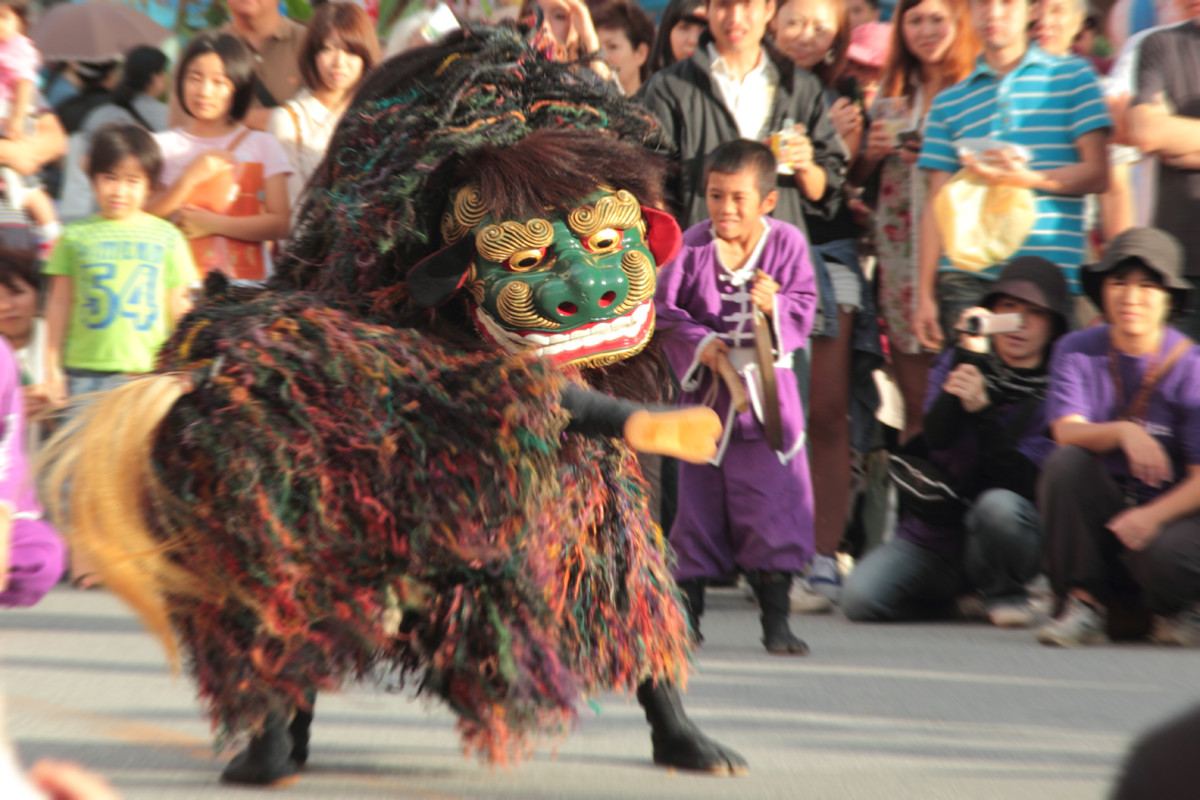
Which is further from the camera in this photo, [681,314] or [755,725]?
[681,314]

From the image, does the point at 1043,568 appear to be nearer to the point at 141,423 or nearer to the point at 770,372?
the point at 770,372

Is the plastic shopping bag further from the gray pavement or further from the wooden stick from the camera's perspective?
the gray pavement

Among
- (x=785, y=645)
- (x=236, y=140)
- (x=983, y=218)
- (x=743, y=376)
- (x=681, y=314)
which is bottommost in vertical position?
(x=785, y=645)

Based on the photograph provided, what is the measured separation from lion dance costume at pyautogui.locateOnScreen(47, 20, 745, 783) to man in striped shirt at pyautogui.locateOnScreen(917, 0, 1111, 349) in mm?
2453

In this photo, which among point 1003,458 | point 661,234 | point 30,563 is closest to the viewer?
point 661,234

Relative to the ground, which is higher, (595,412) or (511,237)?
(511,237)

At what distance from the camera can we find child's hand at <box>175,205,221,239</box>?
519cm

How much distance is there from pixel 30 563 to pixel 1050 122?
145 inches

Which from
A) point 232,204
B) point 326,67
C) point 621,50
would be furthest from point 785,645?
point 621,50

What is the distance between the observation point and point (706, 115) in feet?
16.9

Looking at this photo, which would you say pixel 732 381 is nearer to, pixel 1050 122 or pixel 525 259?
pixel 525 259

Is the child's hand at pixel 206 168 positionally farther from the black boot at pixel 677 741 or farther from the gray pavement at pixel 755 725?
the black boot at pixel 677 741

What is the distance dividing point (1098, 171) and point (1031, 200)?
0.81 ft

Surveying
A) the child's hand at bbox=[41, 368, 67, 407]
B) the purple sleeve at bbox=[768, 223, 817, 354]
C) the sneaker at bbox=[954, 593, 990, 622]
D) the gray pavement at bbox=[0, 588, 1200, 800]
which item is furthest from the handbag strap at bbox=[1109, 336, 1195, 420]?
the child's hand at bbox=[41, 368, 67, 407]
